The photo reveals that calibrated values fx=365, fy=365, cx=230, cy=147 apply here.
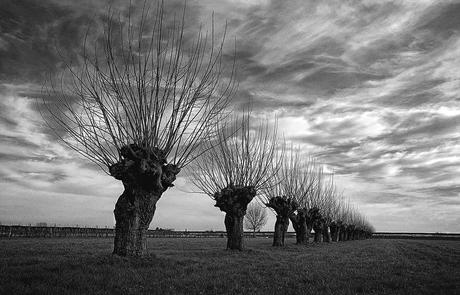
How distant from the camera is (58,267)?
42.3 ft

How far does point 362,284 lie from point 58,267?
10512 mm

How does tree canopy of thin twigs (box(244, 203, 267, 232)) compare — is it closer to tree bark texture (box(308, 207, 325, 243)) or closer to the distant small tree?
the distant small tree

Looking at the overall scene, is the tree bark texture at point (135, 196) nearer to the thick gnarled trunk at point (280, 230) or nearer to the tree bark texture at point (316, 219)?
the thick gnarled trunk at point (280, 230)

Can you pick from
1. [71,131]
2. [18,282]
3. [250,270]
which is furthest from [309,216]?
[18,282]

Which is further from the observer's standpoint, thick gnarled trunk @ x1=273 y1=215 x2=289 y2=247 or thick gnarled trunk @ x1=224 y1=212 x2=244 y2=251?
thick gnarled trunk @ x1=273 y1=215 x2=289 y2=247

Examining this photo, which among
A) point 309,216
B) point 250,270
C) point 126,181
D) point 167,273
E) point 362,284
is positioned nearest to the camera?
point 362,284

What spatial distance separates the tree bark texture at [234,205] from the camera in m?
27.2

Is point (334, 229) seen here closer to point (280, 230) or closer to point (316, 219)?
point (316, 219)

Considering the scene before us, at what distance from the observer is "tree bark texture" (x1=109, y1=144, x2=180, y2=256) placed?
15.4 meters

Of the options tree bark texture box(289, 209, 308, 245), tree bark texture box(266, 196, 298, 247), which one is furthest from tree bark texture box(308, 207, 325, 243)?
tree bark texture box(266, 196, 298, 247)

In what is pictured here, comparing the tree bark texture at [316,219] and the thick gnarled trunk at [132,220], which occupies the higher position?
the tree bark texture at [316,219]

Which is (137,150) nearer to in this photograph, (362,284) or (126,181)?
(126,181)

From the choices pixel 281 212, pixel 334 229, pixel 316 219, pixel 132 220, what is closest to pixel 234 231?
pixel 281 212

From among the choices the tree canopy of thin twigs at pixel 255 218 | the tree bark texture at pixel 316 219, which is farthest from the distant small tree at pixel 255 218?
the tree bark texture at pixel 316 219
